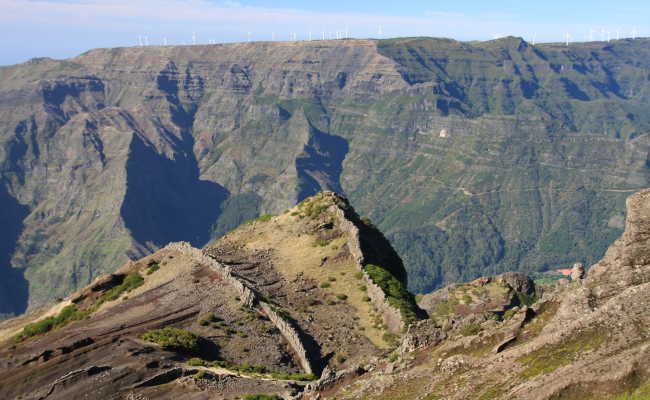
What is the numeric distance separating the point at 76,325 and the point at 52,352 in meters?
12.6

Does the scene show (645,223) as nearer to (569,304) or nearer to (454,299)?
(569,304)

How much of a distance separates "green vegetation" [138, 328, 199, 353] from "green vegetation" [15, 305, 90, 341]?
54.9 ft

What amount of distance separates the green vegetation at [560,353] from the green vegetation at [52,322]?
59646 millimetres

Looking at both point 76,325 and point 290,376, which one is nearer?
point 290,376

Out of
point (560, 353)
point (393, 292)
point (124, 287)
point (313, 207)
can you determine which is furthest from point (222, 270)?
point (560, 353)

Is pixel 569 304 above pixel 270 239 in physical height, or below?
above

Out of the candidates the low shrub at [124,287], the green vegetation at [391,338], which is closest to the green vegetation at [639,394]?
the green vegetation at [391,338]

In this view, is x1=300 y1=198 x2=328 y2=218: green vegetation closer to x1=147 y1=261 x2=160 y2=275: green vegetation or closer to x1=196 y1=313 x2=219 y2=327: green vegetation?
x1=147 y1=261 x2=160 y2=275: green vegetation

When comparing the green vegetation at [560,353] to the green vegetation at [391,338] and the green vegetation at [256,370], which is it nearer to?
the green vegetation at [256,370]

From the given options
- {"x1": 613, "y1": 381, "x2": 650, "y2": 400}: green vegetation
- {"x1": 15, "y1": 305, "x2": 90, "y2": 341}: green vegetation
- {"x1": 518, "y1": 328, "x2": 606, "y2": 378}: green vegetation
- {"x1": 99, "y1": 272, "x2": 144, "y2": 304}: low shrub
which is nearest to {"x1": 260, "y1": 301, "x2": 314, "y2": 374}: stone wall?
{"x1": 99, "y1": 272, "x2": 144, "y2": 304}: low shrub

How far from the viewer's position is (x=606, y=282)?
39.7 m

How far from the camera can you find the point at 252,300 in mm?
76688

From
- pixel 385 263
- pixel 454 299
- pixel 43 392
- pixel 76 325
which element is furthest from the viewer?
pixel 454 299

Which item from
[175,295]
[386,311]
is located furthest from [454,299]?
[175,295]
